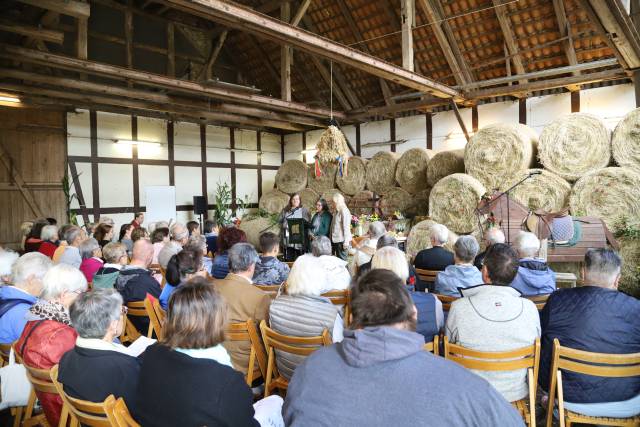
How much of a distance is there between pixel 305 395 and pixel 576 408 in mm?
1717

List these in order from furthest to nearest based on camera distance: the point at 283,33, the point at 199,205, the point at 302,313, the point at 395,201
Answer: the point at 199,205, the point at 395,201, the point at 283,33, the point at 302,313

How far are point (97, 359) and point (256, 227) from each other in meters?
8.92

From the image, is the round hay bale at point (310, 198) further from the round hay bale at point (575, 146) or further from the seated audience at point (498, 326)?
the seated audience at point (498, 326)

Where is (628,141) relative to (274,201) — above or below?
above

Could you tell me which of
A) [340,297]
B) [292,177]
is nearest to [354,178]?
[292,177]

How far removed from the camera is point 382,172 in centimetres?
1008

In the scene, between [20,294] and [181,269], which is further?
[181,269]

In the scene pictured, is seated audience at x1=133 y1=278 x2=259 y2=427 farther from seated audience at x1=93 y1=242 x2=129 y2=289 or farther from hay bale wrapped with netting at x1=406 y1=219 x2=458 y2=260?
hay bale wrapped with netting at x1=406 y1=219 x2=458 y2=260

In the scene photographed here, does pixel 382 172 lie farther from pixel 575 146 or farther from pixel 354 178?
pixel 575 146

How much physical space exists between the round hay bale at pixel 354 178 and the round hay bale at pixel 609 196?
16.4 feet

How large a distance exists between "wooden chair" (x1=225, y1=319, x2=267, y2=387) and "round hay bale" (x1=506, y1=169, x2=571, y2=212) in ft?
17.3

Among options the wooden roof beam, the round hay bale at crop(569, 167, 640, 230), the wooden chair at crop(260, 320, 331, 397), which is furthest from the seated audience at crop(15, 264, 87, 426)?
the round hay bale at crop(569, 167, 640, 230)

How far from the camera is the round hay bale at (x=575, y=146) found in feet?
20.9

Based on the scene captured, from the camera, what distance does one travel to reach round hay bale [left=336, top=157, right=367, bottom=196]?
10.5m
